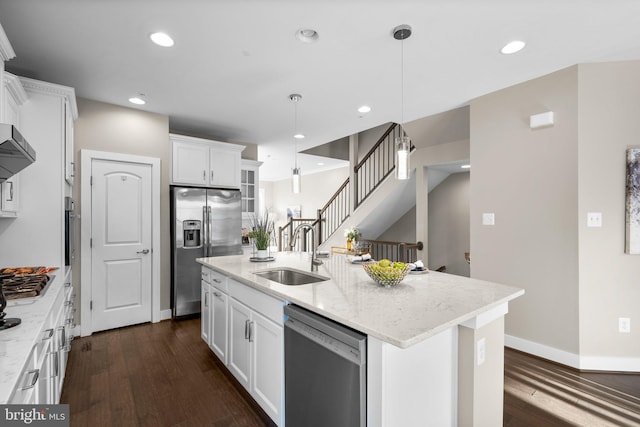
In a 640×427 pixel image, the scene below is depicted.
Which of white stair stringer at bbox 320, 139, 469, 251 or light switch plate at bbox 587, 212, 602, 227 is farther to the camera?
white stair stringer at bbox 320, 139, 469, 251

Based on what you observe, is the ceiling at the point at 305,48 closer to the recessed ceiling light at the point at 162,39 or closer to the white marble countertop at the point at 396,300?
the recessed ceiling light at the point at 162,39

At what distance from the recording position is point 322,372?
4.75 ft

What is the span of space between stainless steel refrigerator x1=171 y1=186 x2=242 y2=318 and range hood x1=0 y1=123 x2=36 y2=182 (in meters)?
2.01

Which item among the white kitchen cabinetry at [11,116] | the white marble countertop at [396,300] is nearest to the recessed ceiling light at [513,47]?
the white marble countertop at [396,300]

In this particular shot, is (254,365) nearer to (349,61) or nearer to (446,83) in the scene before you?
(349,61)

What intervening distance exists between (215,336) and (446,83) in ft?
10.7

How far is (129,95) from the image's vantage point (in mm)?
3295

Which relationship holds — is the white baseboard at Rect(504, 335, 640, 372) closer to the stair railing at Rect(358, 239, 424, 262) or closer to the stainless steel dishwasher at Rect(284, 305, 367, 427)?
the stair railing at Rect(358, 239, 424, 262)

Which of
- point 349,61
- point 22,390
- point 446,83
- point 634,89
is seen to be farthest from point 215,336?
point 634,89

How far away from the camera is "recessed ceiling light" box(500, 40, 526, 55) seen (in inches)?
90.7

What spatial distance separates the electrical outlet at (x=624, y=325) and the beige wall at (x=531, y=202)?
334 mm

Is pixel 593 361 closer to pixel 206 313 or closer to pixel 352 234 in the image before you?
pixel 206 313

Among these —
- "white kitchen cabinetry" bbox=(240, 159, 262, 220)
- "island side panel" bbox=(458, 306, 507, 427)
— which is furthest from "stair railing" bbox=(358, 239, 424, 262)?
"island side panel" bbox=(458, 306, 507, 427)

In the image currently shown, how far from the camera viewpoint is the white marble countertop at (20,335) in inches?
37.4
